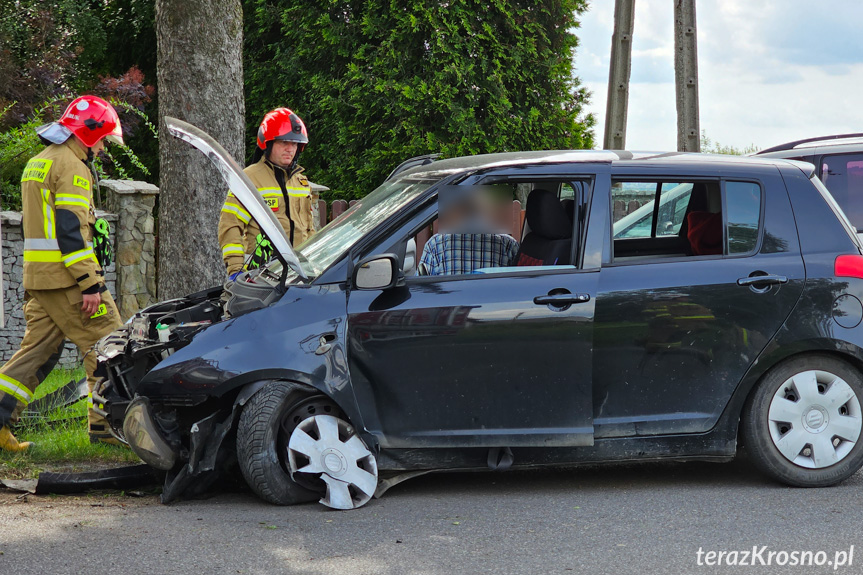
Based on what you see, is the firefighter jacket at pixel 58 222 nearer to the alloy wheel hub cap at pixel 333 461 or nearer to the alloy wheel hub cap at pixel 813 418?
the alloy wheel hub cap at pixel 333 461

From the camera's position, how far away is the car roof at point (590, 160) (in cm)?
516

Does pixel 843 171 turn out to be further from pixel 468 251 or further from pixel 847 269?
pixel 468 251

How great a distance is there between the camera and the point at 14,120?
1269 cm

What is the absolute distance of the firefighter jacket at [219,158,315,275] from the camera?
22.1 ft

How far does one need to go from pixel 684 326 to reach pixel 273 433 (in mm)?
2138

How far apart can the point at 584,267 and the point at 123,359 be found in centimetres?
249

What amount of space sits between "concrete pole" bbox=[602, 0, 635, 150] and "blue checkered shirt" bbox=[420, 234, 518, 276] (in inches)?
381

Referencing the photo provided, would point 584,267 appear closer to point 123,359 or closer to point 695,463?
point 695,463

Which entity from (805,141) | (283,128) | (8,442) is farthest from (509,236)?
(805,141)

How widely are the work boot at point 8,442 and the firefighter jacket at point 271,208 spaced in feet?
5.61

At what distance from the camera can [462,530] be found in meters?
4.50

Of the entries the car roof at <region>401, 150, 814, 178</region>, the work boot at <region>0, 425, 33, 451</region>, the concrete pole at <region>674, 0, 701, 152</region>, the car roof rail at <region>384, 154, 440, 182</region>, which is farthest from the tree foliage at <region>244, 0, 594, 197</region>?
the work boot at <region>0, 425, 33, 451</region>

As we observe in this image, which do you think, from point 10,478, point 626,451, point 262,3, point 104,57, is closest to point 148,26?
point 104,57

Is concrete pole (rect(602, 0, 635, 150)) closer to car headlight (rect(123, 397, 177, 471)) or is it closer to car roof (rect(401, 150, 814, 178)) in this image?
car roof (rect(401, 150, 814, 178))
